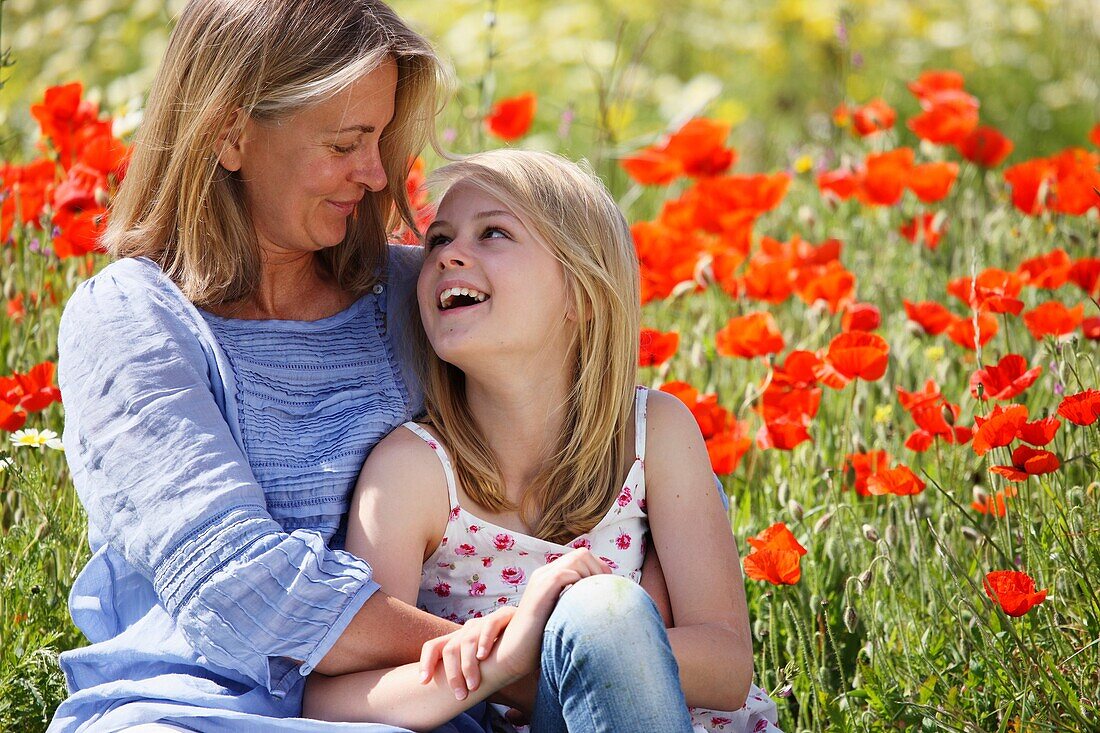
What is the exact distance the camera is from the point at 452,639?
66.9 inches

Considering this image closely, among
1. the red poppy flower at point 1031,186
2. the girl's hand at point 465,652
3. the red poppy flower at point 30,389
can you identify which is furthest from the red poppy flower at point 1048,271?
the red poppy flower at point 30,389

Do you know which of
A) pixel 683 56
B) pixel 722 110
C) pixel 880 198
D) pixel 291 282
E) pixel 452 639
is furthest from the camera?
pixel 683 56

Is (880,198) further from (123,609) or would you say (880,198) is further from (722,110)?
(722,110)

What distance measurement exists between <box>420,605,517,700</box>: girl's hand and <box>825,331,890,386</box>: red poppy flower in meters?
0.91

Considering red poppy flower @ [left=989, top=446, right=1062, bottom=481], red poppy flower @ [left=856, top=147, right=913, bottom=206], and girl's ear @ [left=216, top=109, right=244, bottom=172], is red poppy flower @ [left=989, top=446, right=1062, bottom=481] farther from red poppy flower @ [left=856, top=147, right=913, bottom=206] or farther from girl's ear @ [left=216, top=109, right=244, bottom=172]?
red poppy flower @ [left=856, top=147, right=913, bottom=206]

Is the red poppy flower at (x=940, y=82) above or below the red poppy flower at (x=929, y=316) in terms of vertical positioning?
above

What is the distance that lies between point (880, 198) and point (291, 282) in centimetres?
161

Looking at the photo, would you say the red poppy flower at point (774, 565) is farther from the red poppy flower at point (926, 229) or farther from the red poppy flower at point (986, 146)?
the red poppy flower at point (986, 146)

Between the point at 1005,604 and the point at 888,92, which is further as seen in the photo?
the point at 888,92

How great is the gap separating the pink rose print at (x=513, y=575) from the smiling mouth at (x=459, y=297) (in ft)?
1.29

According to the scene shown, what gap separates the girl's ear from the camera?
2055mm

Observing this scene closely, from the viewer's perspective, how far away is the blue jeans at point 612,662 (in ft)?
5.10

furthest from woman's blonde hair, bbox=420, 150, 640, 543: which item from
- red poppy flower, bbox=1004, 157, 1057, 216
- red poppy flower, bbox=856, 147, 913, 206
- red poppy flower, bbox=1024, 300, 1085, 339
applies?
red poppy flower, bbox=1004, 157, 1057, 216

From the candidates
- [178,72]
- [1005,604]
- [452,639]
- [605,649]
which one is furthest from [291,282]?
[1005,604]
